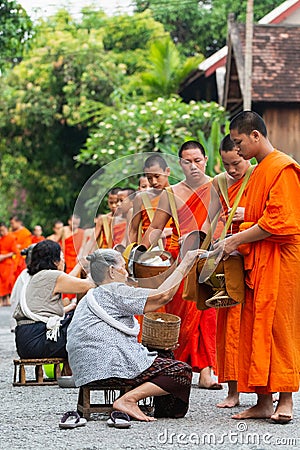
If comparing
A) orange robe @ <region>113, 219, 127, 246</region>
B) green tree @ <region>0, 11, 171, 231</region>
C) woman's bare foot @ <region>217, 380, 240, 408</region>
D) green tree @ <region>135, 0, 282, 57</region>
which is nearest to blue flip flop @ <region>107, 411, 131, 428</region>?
woman's bare foot @ <region>217, 380, 240, 408</region>

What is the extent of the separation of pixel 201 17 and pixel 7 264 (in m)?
20.8

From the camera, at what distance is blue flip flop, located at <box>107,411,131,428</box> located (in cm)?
637

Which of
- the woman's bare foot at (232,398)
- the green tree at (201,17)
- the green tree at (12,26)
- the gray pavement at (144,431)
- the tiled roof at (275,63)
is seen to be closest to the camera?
the gray pavement at (144,431)

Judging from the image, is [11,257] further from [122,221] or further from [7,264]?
[122,221]

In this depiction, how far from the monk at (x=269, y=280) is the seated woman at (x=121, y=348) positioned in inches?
17.7

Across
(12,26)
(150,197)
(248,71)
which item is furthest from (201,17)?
(150,197)

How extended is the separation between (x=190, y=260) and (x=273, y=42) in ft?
59.2

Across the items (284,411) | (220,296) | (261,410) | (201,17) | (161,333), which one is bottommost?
(201,17)

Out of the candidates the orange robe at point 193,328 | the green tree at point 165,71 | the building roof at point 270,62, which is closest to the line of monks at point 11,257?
the building roof at point 270,62

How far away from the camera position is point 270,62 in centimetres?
2380

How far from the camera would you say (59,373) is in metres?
8.88

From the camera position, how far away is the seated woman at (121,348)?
6668 mm

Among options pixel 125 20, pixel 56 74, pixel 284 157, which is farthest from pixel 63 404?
pixel 125 20

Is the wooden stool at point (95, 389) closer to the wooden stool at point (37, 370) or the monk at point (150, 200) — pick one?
the wooden stool at point (37, 370)
